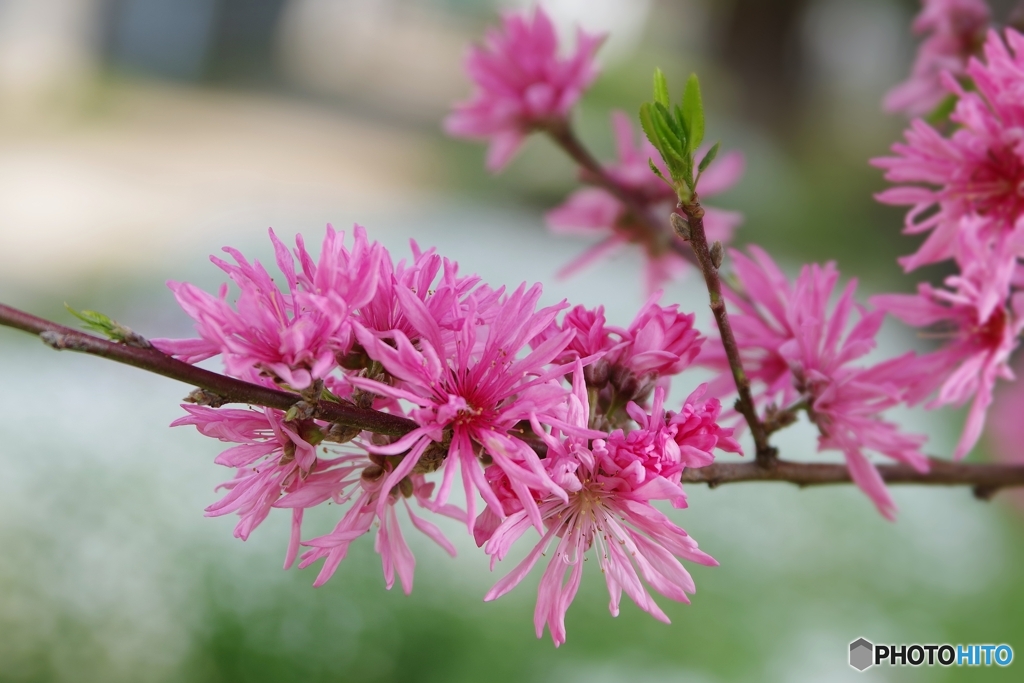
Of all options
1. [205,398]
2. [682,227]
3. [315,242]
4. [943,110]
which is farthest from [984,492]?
[315,242]

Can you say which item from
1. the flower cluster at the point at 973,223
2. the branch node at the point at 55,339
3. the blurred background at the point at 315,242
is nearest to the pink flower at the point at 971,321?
the flower cluster at the point at 973,223

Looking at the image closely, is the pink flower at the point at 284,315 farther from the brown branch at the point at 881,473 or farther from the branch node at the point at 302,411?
the brown branch at the point at 881,473

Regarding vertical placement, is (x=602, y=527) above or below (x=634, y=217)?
below

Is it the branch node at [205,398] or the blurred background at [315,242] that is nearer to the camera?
the branch node at [205,398]

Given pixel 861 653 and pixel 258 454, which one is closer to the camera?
pixel 258 454

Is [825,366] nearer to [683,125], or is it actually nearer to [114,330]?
[683,125]
